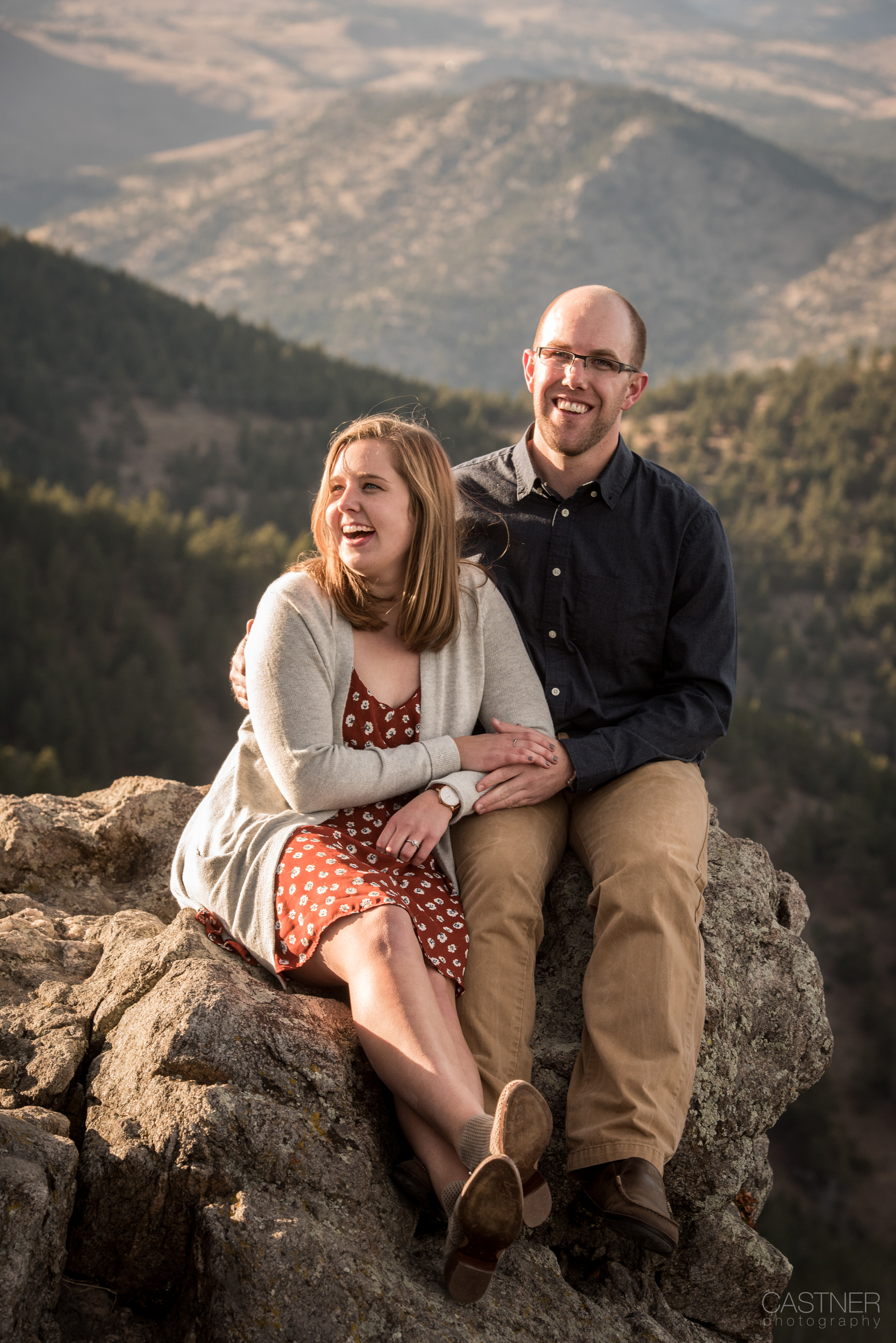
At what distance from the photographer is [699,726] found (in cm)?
396

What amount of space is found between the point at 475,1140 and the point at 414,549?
192 cm

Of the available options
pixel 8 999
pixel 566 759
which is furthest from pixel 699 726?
pixel 8 999

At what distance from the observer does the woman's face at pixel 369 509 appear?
346cm

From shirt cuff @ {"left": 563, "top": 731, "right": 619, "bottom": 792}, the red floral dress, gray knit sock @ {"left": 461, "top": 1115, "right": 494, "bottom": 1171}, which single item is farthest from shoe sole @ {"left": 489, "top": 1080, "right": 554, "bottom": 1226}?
shirt cuff @ {"left": 563, "top": 731, "right": 619, "bottom": 792}

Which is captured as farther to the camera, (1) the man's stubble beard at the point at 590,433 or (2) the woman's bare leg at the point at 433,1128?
(1) the man's stubble beard at the point at 590,433

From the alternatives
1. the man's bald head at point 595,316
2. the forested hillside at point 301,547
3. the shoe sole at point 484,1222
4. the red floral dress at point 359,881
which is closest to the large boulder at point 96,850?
the red floral dress at point 359,881

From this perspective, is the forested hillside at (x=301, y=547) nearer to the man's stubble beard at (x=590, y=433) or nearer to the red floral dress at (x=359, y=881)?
the man's stubble beard at (x=590, y=433)

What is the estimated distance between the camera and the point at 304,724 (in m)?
3.35

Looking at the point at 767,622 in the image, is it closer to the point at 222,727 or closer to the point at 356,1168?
the point at 222,727

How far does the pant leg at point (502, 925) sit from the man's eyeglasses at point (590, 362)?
1756mm

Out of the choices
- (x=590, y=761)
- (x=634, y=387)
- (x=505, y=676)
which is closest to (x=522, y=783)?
(x=590, y=761)

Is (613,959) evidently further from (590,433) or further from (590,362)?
(590,362)

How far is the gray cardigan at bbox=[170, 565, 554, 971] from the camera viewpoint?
3.30 m

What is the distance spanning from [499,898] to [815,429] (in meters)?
79.0
